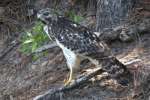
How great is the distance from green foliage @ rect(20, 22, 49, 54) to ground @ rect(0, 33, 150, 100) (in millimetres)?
133

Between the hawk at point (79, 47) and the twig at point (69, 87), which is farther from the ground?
the hawk at point (79, 47)

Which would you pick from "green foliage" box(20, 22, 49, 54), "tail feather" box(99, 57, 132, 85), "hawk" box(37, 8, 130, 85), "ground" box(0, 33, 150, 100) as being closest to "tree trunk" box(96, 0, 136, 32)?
"ground" box(0, 33, 150, 100)

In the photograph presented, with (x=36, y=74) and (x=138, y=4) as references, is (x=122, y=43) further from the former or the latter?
(x=36, y=74)

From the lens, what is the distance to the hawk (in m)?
5.86

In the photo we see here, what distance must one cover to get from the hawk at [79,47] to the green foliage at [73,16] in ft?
5.54

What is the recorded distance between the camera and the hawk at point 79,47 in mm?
5863

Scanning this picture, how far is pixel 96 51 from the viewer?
19.5 ft

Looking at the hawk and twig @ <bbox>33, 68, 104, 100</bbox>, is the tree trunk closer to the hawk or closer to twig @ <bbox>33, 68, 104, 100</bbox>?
the hawk

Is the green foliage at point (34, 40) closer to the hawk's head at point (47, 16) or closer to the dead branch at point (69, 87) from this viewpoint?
the hawk's head at point (47, 16)

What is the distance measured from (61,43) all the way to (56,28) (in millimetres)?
230

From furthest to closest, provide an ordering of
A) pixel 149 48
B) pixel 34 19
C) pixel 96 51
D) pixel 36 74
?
pixel 34 19, pixel 36 74, pixel 149 48, pixel 96 51

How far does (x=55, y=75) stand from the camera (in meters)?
6.89

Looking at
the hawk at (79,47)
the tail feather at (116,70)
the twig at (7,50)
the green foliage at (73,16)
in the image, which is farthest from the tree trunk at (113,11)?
the twig at (7,50)

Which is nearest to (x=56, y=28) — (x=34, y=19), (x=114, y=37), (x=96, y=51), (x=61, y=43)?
(x=61, y=43)
